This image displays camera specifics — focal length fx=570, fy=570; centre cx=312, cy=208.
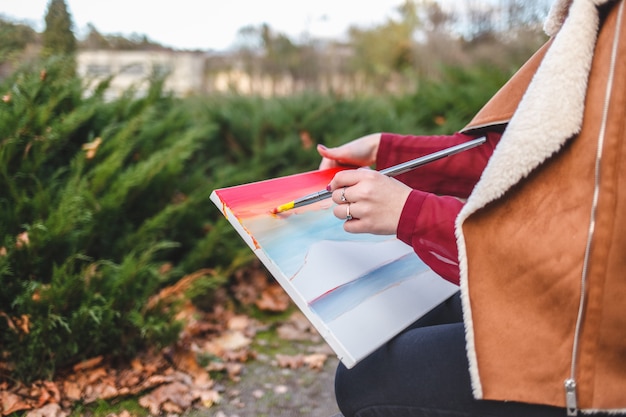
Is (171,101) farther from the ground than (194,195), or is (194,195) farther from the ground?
(171,101)

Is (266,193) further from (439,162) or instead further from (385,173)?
(439,162)

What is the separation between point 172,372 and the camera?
8.14 feet

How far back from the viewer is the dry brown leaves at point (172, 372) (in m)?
2.18

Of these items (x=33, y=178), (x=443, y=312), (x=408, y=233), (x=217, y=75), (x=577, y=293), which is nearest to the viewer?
(x=577, y=293)

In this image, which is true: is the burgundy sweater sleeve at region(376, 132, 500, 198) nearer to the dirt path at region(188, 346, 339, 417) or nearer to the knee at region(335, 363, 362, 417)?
the knee at region(335, 363, 362, 417)

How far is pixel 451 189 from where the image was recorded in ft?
5.83

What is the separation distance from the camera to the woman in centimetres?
101

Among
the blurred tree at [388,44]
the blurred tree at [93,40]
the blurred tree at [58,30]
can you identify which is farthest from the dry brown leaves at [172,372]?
the blurred tree at [388,44]

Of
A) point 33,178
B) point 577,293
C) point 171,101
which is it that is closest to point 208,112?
point 171,101

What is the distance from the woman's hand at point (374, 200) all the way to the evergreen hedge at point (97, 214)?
4.45 feet

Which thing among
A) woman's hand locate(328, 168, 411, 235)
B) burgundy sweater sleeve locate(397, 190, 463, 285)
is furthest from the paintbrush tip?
burgundy sweater sleeve locate(397, 190, 463, 285)

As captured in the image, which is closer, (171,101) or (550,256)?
(550,256)

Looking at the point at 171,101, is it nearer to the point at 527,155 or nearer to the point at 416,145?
the point at 416,145

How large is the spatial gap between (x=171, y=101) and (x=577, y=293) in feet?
10.4
